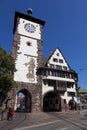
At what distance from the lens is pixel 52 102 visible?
42.4 m

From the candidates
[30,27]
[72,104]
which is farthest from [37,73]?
[30,27]

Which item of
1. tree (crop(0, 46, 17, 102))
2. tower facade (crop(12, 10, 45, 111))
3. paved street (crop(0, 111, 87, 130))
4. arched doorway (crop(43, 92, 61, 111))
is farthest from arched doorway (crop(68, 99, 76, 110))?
tree (crop(0, 46, 17, 102))

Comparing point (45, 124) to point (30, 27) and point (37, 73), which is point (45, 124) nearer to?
point (37, 73)

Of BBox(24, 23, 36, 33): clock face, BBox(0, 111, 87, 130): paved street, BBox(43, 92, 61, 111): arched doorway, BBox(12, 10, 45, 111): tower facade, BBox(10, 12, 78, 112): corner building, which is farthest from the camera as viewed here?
BBox(24, 23, 36, 33): clock face

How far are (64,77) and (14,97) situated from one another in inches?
600

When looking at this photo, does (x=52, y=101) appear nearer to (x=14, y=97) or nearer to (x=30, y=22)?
(x=14, y=97)

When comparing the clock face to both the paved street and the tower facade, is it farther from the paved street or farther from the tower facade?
the paved street

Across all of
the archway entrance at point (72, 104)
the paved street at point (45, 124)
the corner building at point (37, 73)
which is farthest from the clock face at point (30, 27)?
the paved street at point (45, 124)

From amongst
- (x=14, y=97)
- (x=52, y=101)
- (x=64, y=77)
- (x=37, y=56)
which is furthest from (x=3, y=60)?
(x=52, y=101)

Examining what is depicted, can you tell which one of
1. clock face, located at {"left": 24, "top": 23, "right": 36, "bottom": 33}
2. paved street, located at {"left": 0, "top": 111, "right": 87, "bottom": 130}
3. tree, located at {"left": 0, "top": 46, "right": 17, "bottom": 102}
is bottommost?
paved street, located at {"left": 0, "top": 111, "right": 87, "bottom": 130}

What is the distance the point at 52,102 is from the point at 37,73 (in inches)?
464

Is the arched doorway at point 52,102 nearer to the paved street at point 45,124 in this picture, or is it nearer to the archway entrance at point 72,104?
the archway entrance at point 72,104

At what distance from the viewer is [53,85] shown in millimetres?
37625

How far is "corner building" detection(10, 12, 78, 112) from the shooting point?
1364 inches
